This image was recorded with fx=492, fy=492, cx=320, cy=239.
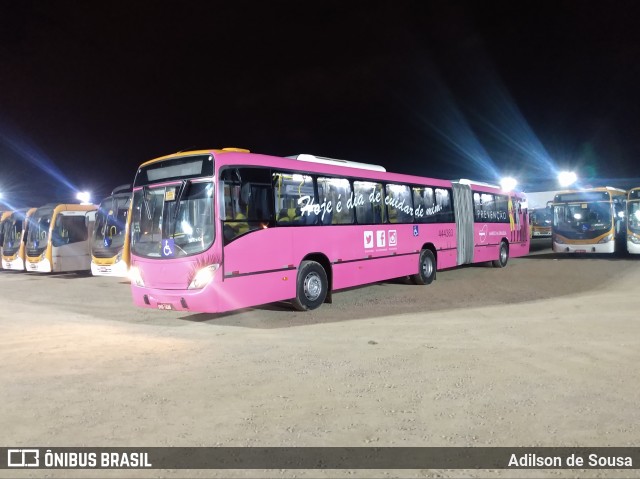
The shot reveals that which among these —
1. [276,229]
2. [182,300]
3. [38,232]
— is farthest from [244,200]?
[38,232]

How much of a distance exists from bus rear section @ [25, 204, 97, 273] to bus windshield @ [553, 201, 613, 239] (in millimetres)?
19750

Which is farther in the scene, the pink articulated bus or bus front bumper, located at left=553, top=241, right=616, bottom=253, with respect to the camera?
bus front bumper, located at left=553, top=241, right=616, bottom=253

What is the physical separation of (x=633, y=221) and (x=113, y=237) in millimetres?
20042

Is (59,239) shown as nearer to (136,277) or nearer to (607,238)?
(136,277)

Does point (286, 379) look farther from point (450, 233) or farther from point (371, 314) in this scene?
point (450, 233)

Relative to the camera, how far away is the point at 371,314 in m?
9.34

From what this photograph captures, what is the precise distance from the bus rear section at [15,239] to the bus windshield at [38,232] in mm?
427

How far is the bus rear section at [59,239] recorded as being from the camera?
726 inches

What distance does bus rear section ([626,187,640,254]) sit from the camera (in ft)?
65.1

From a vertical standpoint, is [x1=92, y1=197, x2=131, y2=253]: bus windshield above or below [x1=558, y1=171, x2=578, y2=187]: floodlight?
below

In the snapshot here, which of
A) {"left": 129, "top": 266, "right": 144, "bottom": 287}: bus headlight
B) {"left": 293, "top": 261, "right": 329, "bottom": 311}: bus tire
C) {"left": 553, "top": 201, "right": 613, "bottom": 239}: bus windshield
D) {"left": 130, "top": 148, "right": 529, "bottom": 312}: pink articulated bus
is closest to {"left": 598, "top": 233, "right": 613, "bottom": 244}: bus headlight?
{"left": 553, "top": 201, "right": 613, "bottom": 239}: bus windshield

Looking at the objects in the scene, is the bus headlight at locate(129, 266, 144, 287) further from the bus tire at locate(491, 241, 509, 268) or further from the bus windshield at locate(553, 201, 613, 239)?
the bus windshield at locate(553, 201, 613, 239)

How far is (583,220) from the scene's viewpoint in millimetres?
21047

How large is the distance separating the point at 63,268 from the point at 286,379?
52.8 ft
